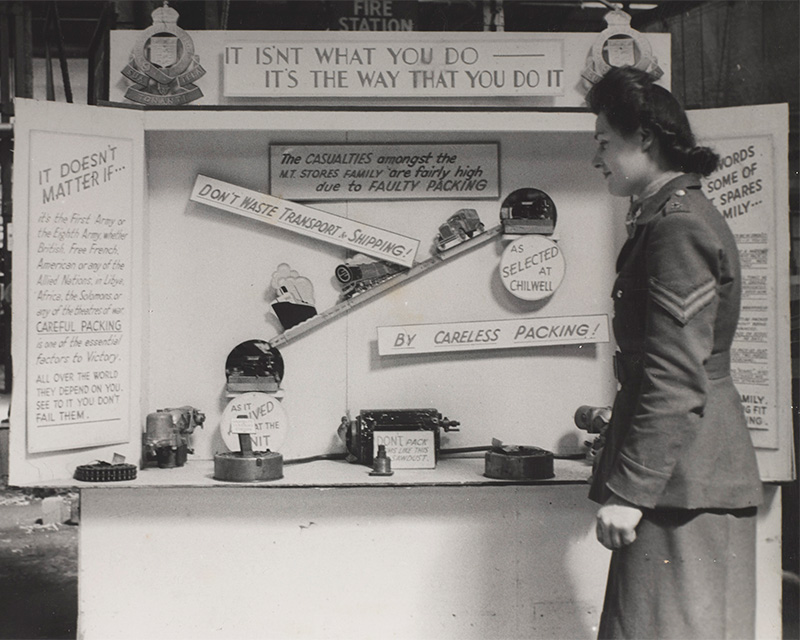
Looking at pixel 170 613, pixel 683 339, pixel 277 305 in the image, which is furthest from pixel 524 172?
pixel 170 613

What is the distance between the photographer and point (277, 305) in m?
3.21

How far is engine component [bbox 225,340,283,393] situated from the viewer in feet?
10.4

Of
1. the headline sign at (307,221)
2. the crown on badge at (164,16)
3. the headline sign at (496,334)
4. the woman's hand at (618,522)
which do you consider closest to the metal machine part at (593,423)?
the headline sign at (496,334)

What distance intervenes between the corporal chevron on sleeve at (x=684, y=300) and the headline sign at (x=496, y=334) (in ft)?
4.68

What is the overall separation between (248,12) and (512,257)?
2812 mm

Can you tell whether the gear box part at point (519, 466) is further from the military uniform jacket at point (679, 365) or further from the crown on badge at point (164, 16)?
the crown on badge at point (164, 16)

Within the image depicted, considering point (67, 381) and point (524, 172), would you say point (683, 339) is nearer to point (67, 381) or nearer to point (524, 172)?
point (524, 172)

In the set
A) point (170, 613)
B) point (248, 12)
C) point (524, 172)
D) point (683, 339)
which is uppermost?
point (248, 12)

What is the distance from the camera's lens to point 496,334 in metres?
3.25

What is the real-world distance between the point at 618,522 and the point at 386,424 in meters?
1.34

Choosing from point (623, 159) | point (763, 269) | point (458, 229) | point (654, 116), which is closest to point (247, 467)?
point (458, 229)

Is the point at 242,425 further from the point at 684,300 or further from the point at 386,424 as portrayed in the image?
the point at 684,300

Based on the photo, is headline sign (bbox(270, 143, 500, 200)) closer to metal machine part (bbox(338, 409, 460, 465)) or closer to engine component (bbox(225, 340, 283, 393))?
engine component (bbox(225, 340, 283, 393))

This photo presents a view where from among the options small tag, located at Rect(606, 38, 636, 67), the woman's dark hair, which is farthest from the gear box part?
small tag, located at Rect(606, 38, 636, 67)
